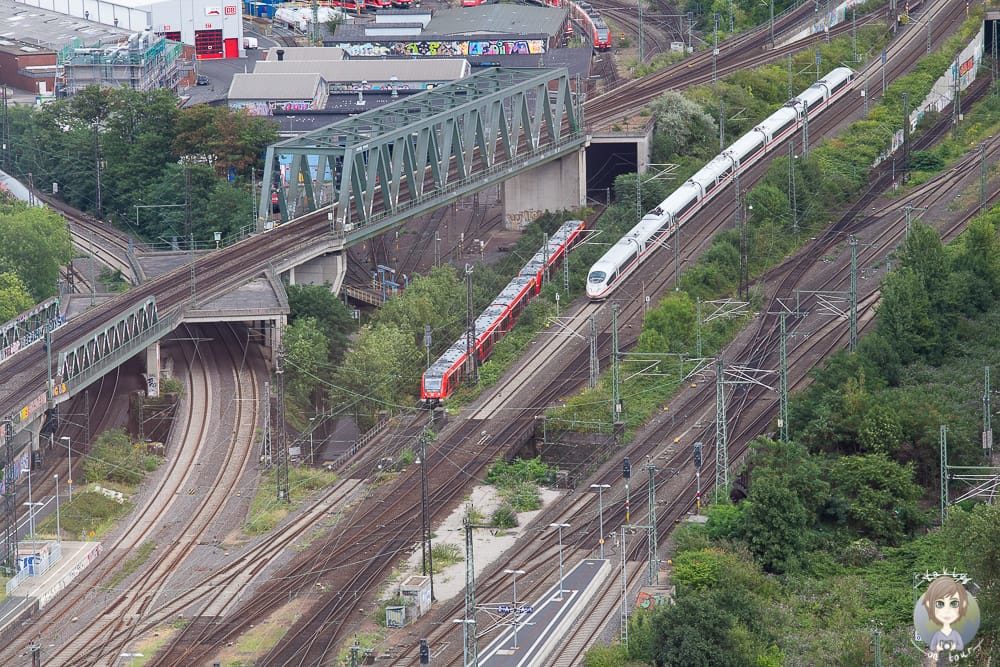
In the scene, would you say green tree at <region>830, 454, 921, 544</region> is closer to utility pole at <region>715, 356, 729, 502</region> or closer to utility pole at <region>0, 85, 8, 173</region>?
utility pole at <region>715, 356, 729, 502</region>

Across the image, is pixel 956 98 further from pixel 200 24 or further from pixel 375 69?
pixel 200 24

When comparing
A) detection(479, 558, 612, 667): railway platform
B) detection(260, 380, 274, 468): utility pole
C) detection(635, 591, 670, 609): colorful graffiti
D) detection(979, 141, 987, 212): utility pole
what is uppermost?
detection(979, 141, 987, 212): utility pole

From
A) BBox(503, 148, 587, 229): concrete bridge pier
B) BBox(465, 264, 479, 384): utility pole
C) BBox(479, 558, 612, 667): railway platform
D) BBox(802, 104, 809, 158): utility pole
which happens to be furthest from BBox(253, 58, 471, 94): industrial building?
BBox(479, 558, 612, 667): railway platform

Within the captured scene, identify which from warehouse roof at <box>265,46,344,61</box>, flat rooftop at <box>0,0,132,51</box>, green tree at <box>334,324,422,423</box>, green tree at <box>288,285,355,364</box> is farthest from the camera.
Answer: flat rooftop at <box>0,0,132,51</box>

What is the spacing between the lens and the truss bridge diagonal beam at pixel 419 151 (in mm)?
118062

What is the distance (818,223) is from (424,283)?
27.2 metres

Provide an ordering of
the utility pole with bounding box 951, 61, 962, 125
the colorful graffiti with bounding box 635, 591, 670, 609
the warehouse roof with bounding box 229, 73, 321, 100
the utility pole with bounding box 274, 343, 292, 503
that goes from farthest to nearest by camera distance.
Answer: the warehouse roof with bounding box 229, 73, 321, 100
the utility pole with bounding box 951, 61, 962, 125
the utility pole with bounding box 274, 343, 292, 503
the colorful graffiti with bounding box 635, 591, 670, 609

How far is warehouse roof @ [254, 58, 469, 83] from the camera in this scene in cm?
15650

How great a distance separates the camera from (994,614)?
66938mm

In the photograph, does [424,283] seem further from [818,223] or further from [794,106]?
[794,106]

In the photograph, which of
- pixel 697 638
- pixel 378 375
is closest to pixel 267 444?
pixel 378 375

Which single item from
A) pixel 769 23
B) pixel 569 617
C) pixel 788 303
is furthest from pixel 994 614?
pixel 769 23

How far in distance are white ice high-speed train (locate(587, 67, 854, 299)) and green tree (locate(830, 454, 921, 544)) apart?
29.5 metres

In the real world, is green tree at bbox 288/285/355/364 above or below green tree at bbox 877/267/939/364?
below
